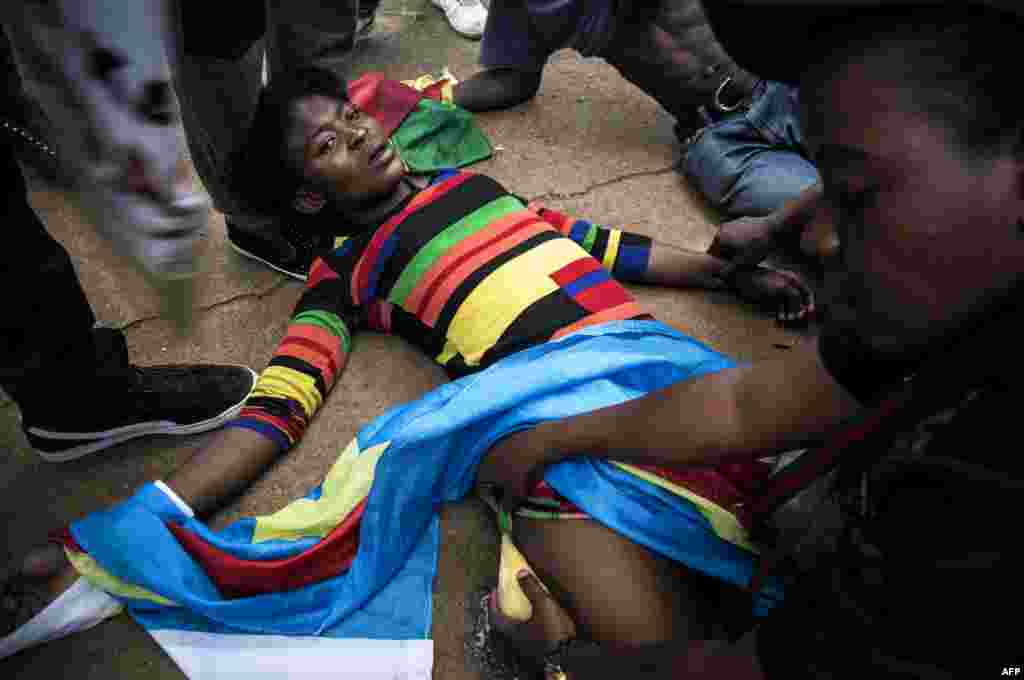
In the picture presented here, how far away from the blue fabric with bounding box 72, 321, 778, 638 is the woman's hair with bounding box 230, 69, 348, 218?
78cm

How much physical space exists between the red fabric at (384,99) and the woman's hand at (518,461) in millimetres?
1162

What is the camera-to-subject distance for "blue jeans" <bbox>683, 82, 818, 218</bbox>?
6.85 ft

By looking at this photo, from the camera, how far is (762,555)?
118 centimetres

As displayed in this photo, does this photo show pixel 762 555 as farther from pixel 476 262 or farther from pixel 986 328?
pixel 476 262

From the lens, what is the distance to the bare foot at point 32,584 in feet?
4.52

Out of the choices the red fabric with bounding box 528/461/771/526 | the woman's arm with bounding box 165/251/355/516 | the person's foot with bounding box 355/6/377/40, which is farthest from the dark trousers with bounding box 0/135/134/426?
the person's foot with bounding box 355/6/377/40

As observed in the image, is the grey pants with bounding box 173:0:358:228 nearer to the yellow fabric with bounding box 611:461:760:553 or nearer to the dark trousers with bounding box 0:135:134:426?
the dark trousers with bounding box 0:135:134:426

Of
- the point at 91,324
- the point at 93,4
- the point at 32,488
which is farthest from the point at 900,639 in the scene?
the point at 32,488

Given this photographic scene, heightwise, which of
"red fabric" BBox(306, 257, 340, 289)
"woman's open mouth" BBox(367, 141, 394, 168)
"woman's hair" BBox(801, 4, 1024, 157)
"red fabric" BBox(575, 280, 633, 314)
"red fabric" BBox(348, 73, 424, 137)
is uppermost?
"woman's hair" BBox(801, 4, 1024, 157)

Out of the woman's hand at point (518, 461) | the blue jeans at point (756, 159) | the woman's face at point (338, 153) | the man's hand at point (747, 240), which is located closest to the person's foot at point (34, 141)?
the woman's face at point (338, 153)

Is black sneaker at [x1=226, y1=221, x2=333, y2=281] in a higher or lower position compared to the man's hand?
lower

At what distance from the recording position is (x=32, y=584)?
1.41 m

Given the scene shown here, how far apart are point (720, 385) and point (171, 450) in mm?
1187

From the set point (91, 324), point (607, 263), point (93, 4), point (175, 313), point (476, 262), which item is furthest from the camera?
point (607, 263)
